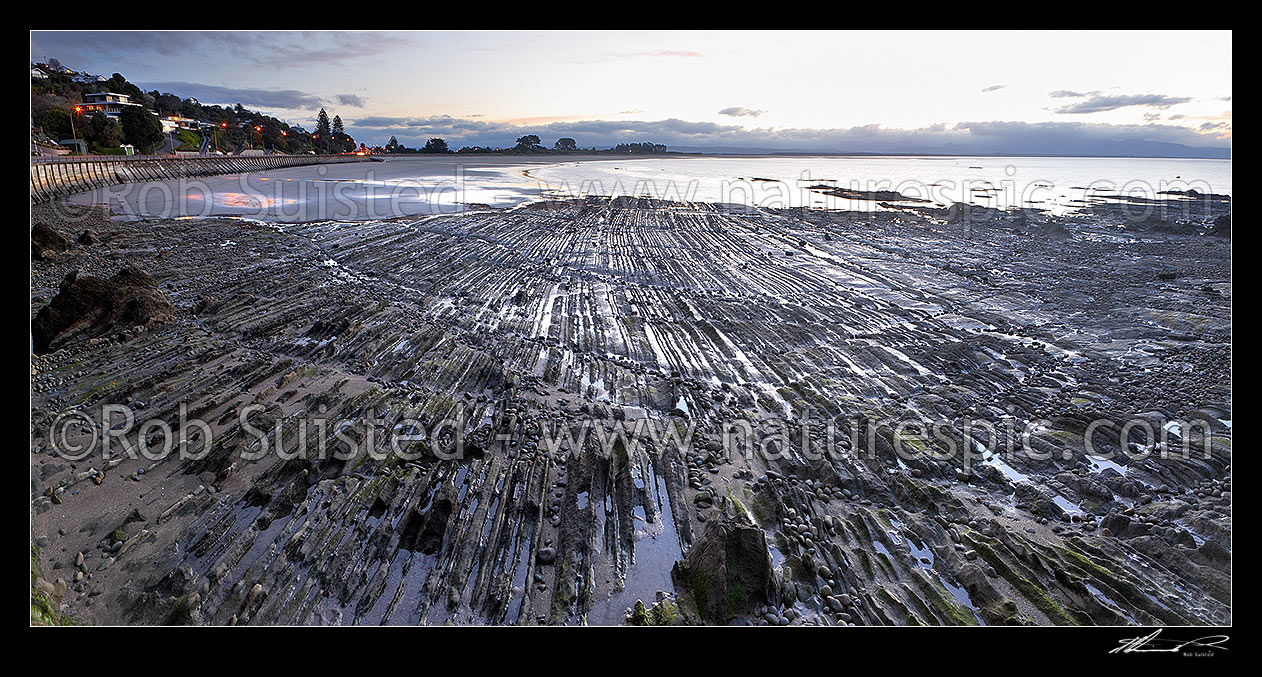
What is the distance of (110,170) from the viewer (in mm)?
52969

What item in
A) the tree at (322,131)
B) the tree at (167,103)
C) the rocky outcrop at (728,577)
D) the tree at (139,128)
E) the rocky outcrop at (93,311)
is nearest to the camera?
the rocky outcrop at (728,577)

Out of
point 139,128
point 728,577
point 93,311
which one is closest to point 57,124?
point 139,128

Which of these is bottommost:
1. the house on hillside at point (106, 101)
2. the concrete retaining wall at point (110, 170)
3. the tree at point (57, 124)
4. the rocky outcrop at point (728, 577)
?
the rocky outcrop at point (728, 577)

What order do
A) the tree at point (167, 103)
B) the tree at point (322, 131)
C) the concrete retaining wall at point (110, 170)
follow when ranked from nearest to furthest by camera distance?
the concrete retaining wall at point (110, 170)
the tree at point (167, 103)
the tree at point (322, 131)

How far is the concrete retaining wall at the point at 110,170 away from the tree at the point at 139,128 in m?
6.89

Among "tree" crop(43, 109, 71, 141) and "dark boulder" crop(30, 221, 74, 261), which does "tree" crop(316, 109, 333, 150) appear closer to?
"tree" crop(43, 109, 71, 141)

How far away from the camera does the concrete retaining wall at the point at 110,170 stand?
4144 cm

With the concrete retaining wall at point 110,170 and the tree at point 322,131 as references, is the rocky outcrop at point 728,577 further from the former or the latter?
the tree at point 322,131

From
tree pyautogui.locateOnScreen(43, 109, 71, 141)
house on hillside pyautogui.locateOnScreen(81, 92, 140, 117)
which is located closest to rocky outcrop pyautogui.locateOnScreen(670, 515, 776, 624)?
tree pyautogui.locateOnScreen(43, 109, 71, 141)

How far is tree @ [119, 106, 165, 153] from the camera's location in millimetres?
70750

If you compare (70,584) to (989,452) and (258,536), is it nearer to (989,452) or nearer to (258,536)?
(258,536)

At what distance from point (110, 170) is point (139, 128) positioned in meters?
25.7

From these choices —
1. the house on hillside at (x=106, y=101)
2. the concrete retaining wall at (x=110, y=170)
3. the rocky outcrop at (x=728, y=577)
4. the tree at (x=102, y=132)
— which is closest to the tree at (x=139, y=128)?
the tree at (x=102, y=132)

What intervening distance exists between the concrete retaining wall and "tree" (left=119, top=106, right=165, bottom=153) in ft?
22.6
